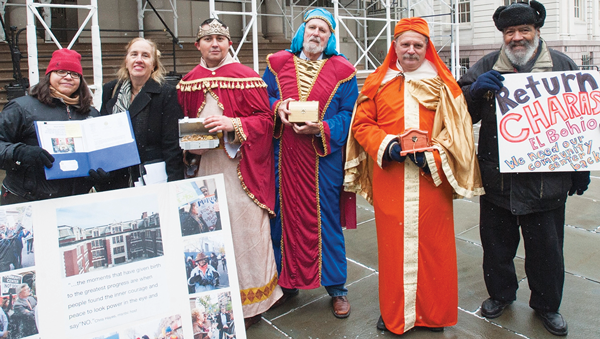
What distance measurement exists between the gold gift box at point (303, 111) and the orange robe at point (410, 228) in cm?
31

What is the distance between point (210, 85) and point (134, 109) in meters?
0.46

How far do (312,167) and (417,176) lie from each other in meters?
0.70

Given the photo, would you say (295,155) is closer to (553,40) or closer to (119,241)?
(119,241)

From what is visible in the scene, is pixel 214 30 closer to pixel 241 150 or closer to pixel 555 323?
pixel 241 150

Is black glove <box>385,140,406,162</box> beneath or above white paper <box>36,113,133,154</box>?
beneath

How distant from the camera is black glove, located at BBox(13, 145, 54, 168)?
2.28m

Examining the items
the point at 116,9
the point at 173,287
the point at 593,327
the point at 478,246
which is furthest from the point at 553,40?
the point at 173,287

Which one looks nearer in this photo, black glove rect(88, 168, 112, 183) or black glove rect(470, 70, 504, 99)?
black glove rect(88, 168, 112, 183)

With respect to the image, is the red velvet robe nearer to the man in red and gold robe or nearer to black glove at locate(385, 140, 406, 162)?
the man in red and gold robe

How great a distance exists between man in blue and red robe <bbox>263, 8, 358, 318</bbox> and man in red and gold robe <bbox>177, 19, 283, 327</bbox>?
172mm

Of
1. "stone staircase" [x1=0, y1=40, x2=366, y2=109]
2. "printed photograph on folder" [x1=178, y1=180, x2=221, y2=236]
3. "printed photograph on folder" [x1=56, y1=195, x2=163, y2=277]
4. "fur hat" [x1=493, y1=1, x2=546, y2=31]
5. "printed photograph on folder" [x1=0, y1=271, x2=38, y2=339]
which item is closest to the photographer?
"printed photograph on folder" [x1=0, y1=271, x2=38, y2=339]

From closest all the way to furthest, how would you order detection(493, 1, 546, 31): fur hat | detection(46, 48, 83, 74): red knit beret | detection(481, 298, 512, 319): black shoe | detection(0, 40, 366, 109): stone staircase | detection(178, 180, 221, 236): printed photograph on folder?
1. detection(178, 180, 221, 236): printed photograph on folder
2. detection(46, 48, 83, 74): red knit beret
3. detection(493, 1, 546, 31): fur hat
4. detection(481, 298, 512, 319): black shoe
5. detection(0, 40, 366, 109): stone staircase

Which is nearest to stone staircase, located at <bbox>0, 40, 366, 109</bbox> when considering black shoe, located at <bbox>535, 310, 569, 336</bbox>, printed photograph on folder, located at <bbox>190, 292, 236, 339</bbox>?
printed photograph on folder, located at <bbox>190, 292, 236, 339</bbox>

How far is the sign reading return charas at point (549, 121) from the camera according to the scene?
104 inches
